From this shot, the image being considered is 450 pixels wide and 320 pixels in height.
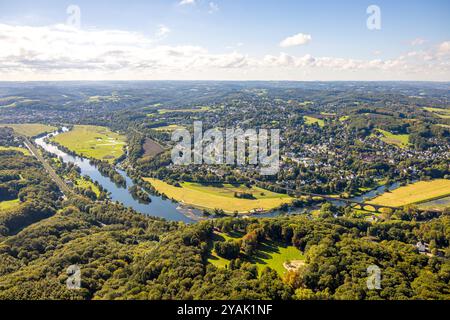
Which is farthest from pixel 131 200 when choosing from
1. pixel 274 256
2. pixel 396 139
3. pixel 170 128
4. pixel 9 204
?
pixel 396 139

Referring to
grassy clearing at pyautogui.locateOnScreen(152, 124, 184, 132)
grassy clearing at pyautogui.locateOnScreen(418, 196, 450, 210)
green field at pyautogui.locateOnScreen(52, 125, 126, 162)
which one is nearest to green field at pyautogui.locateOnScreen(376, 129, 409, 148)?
grassy clearing at pyautogui.locateOnScreen(418, 196, 450, 210)

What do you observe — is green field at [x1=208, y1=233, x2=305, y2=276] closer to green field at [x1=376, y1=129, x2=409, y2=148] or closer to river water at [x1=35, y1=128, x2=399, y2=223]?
river water at [x1=35, y1=128, x2=399, y2=223]

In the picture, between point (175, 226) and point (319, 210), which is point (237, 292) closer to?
point (175, 226)

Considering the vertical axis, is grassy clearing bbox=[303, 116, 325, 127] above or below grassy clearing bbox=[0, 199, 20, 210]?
above

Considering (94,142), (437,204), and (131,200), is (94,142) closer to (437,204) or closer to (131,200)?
(131,200)

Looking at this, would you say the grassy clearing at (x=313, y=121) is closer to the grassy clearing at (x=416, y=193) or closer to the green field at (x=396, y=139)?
the green field at (x=396, y=139)
